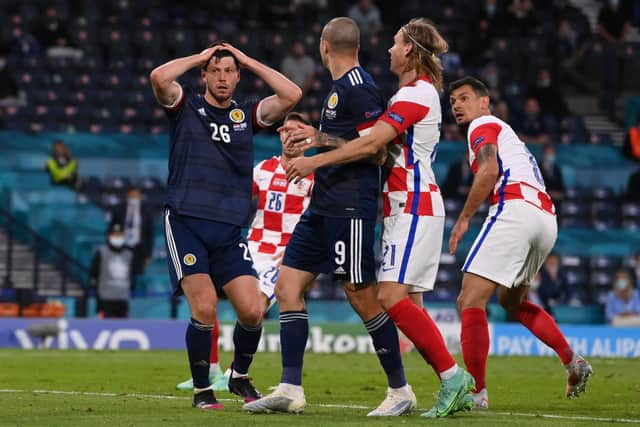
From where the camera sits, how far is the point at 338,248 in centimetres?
884

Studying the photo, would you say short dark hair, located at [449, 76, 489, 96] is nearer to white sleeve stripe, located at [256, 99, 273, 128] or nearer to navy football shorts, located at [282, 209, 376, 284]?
white sleeve stripe, located at [256, 99, 273, 128]

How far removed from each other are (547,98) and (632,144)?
259cm

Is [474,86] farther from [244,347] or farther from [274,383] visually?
[274,383]

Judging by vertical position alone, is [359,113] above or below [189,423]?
above

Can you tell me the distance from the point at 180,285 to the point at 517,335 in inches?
437

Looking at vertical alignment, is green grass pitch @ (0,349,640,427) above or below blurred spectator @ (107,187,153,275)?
below

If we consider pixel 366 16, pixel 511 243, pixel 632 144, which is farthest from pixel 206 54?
pixel 366 16

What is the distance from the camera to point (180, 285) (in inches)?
367

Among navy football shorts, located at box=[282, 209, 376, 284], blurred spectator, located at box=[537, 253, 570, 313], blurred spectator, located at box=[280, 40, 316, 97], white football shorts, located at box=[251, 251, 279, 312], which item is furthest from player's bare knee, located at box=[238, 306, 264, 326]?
blurred spectator, located at box=[280, 40, 316, 97]

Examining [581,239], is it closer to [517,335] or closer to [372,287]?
[517,335]

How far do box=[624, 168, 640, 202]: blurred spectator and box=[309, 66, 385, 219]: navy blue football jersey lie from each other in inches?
634

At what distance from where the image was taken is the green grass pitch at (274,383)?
845 cm

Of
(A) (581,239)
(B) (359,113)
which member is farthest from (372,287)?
(A) (581,239)

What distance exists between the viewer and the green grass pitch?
845 centimetres
